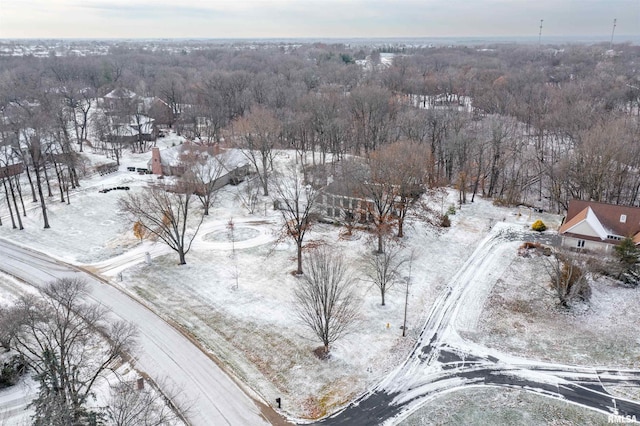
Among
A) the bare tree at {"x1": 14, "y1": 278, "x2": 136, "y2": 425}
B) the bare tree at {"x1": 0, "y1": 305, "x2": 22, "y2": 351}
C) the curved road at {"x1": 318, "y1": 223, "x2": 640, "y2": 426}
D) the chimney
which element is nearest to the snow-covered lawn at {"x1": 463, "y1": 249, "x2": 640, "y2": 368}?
the curved road at {"x1": 318, "y1": 223, "x2": 640, "y2": 426}

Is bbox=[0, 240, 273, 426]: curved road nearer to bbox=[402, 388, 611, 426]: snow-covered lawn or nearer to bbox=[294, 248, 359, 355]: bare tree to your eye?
bbox=[294, 248, 359, 355]: bare tree

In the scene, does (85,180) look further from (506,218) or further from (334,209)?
(506,218)

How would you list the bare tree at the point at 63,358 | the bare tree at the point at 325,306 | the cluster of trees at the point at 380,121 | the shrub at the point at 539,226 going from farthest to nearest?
the cluster of trees at the point at 380,121
the shrub at the point at 539,226
the bare tree at the point at 325,306
the bare tree at the point at 63,358

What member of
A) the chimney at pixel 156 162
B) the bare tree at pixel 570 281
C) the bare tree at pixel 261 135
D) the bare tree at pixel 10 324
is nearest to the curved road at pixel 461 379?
the bare tree at pixel 570 281

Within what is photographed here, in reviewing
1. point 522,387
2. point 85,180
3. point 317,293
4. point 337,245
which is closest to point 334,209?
point 337,245

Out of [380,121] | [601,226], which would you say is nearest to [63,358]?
[601,226]

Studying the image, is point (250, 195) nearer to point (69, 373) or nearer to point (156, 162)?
point (156, 162)

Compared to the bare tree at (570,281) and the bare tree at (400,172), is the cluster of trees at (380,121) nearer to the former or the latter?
the bare tree at (400,172)
